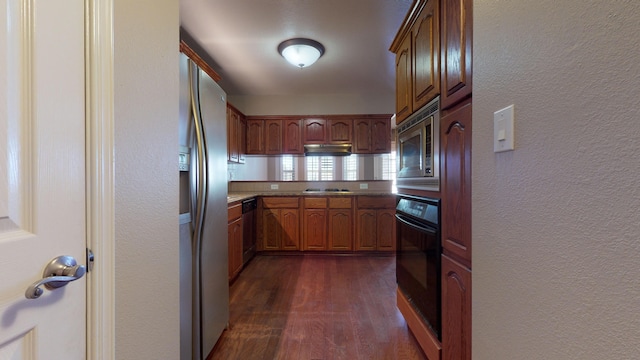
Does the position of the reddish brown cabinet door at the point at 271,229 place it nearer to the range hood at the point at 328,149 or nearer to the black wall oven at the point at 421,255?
the range hood at the point at 328,149

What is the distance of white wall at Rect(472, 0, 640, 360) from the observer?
40cm

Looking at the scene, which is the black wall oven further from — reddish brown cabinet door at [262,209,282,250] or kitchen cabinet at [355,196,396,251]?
reddish brown cabinet door at [262,209,282,250]

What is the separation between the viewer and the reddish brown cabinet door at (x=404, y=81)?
1.70 metres

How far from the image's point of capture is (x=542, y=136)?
55 centimetres

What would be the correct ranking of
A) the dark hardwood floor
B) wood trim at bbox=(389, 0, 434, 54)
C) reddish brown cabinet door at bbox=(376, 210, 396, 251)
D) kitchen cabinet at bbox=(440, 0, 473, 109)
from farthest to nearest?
reddish brown cabinet door at bbox=(376, 210, 396, 251) → the dark hardwood floor → wood trim at bbox=(389, 0, 434, 54) → kitchen cabinet at bbox=(440, 0, 473, 109)

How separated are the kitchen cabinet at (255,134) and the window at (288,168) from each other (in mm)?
421

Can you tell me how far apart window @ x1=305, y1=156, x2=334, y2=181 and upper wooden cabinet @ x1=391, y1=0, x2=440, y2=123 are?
2.48 meters

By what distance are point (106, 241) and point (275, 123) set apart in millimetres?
3669

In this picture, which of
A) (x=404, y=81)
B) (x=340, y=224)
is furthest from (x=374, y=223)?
(x=404, y=81)

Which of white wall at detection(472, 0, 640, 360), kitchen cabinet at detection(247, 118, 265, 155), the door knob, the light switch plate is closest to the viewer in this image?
white wall at detection(472, 0, 640, 360)

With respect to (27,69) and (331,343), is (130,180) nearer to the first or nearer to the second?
(27,69)

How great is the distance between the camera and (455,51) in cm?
113

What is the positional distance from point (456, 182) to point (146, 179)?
1.25 m

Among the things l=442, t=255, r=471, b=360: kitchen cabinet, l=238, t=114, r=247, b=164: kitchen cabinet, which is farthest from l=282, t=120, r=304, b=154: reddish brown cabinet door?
l=442, t=255, r=471, b=360: kitchen cabinet
